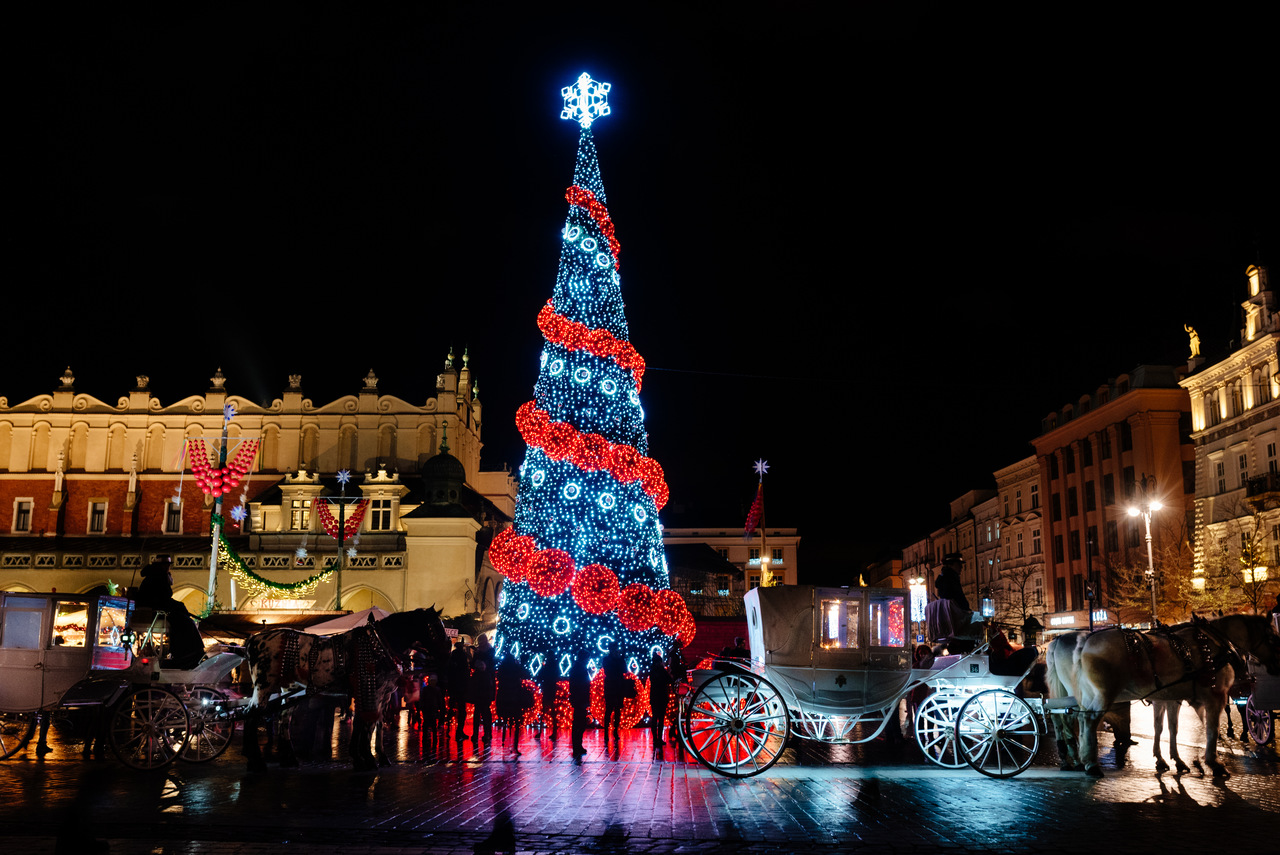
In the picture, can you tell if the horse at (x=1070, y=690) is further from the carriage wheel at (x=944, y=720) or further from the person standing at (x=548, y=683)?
the person standing at (x=548, y=683)

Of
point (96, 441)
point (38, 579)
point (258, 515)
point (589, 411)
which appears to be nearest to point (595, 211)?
point (589, 411)

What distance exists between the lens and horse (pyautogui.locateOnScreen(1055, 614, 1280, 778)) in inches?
442

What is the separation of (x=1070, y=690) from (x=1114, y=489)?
43296 millimetres

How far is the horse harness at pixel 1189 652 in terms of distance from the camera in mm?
11328

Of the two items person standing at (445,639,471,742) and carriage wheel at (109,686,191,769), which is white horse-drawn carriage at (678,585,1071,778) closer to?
person standing at (445,639,471,742)

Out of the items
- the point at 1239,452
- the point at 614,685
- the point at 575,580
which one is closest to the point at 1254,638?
the point at 614,685

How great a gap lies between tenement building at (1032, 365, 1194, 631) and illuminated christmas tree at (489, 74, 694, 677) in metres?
28.0

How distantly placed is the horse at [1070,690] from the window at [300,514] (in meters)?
41.1

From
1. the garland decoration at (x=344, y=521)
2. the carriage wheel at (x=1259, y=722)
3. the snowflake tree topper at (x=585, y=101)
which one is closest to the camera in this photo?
the carriage wheel at (x=1259, y=722)

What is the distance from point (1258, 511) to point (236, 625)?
34.5 m

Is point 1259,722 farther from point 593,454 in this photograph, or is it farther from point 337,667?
point 337,667

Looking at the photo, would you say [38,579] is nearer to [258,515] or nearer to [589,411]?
[258,515]

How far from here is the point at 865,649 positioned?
11445mm

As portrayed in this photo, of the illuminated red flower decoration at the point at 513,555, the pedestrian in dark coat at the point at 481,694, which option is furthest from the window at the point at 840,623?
the illuminated red flower decoration at the point at 513,555
